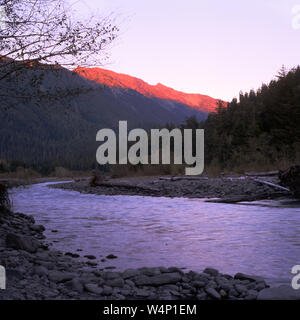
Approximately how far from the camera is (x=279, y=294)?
127 inches

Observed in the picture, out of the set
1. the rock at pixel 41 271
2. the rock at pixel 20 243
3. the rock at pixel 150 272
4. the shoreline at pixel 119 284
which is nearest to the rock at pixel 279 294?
the shoreline at pixel 119 284

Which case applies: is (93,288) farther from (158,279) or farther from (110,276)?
(158,279)

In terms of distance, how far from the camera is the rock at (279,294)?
3.18m

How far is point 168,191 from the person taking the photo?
49.3ft

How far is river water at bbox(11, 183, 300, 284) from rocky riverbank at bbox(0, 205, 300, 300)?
61 centimetres

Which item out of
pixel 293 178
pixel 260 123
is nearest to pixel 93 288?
pixel 293 178

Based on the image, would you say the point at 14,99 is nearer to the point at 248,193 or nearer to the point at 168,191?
the point at 248,193

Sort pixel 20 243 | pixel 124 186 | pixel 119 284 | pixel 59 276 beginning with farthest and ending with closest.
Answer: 1. pixel 124 186
2. pixel 20 243
3. pixel 59 276
4. pixel 119 284

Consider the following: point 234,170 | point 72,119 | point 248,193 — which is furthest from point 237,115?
point 72,119

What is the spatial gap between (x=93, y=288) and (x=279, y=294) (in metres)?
1.65

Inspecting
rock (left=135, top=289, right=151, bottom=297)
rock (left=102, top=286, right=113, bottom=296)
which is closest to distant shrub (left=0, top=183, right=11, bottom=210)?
rock (left=102, top=286, right=113, bottom=296)

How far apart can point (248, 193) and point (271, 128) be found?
20.0 metres

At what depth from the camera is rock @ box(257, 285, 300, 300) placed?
10.4 feet
